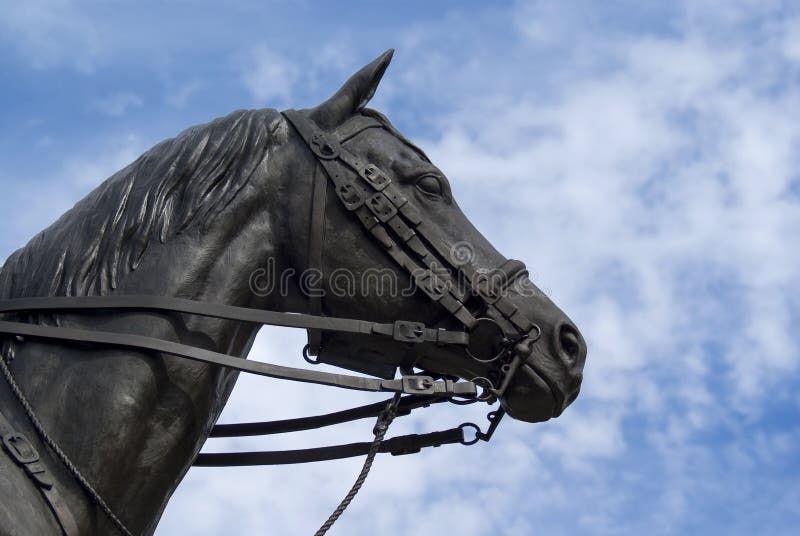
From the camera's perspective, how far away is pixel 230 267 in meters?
6.24

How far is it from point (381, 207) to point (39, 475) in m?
2.42

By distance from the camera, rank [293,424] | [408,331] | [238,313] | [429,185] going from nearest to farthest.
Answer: [238,313] < [408,331] < [429,185] < [293,424]

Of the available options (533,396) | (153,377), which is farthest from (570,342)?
(153,377)

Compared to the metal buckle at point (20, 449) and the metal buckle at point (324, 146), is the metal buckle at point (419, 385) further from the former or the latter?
the metal buckle at point (20, 449)

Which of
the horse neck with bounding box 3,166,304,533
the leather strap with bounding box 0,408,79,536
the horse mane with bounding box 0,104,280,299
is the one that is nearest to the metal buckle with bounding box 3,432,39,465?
the leather strap with bounding box 0,408,79,536

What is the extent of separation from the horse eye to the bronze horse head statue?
1 centimetres

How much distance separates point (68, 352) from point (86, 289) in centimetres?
40

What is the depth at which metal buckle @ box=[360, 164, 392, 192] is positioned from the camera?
6.64 meters

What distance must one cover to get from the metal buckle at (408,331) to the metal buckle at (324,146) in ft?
3.56

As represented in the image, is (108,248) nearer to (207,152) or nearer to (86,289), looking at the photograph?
(86,289)

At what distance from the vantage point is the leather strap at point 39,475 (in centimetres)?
537

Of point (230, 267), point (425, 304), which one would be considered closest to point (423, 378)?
point (425, 304)

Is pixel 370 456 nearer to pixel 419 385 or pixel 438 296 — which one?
pixel 419 385

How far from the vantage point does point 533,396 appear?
652cm
